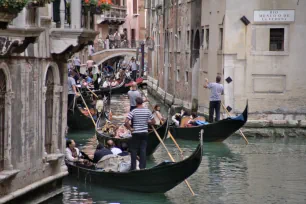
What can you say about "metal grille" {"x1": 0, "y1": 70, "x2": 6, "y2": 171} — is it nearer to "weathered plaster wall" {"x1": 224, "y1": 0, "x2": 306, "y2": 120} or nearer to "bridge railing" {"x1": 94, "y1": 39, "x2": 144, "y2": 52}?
"weathered plaster wall" {"x1": 224, "y1": 0, "x2": 306, "y2": 120}

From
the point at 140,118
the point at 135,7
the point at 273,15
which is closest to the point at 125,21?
the point at 135,7

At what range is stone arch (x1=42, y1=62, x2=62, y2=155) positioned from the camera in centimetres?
720

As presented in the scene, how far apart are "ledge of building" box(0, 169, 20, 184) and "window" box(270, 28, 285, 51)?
6.61 m

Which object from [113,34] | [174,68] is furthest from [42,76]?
[113,34]

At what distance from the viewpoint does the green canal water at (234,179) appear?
25.4 ft

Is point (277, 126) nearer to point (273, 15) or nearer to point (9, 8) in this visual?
point (273, 15)

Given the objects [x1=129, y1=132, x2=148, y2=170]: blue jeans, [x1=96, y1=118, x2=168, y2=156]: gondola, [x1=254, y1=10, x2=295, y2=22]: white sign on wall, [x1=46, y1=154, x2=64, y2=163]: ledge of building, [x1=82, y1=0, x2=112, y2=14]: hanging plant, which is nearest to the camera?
[x1=46, y1=154, x2=64, y2=163]: ledge of building

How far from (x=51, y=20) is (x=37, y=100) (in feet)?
2.24

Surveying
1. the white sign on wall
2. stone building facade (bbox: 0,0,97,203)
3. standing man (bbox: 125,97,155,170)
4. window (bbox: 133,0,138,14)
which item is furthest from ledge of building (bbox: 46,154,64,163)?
window (bbox: 133,0,138,14)

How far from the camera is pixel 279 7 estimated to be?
39.4 ft

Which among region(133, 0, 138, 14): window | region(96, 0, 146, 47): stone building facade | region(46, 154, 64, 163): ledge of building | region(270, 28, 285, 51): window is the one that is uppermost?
region(133, 0, 138, 14): window

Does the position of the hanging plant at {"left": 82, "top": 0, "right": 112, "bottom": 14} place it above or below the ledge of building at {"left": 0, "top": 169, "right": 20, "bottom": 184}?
above

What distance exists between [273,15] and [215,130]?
1846mm

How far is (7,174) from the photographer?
6.11 m
